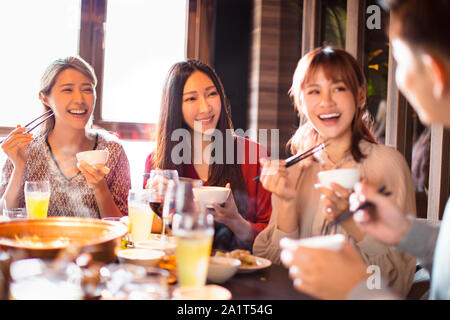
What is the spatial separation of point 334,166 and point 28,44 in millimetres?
2805

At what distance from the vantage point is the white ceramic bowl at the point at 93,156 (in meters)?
1.58

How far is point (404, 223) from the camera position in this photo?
1094mm

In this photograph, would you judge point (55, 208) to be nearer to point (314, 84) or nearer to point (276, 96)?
point (314, 84)

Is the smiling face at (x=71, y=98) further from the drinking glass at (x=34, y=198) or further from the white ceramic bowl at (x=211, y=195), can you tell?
the white ceramic bowl at (x=211, y=195)

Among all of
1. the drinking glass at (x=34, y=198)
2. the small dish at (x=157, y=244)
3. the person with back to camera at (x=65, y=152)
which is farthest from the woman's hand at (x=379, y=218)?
the person with back to camera at (x=65, y=152)

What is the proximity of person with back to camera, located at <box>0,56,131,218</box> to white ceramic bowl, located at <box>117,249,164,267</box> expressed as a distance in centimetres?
102

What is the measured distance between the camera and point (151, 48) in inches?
144

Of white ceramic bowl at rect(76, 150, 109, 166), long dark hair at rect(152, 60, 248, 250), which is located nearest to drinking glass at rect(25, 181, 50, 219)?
white ceramic bowl at rect(76, 150, 109, 166)

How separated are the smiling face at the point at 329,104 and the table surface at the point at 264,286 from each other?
0.69 meters

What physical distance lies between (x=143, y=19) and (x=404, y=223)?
122 inches

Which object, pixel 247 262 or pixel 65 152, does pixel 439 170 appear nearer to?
pixel 247 262

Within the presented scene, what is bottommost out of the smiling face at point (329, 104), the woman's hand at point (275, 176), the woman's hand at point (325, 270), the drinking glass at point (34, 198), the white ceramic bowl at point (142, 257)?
the white ceramic bowl at point (142, 257)

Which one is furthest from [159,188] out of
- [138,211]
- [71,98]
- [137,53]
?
[137,53]
